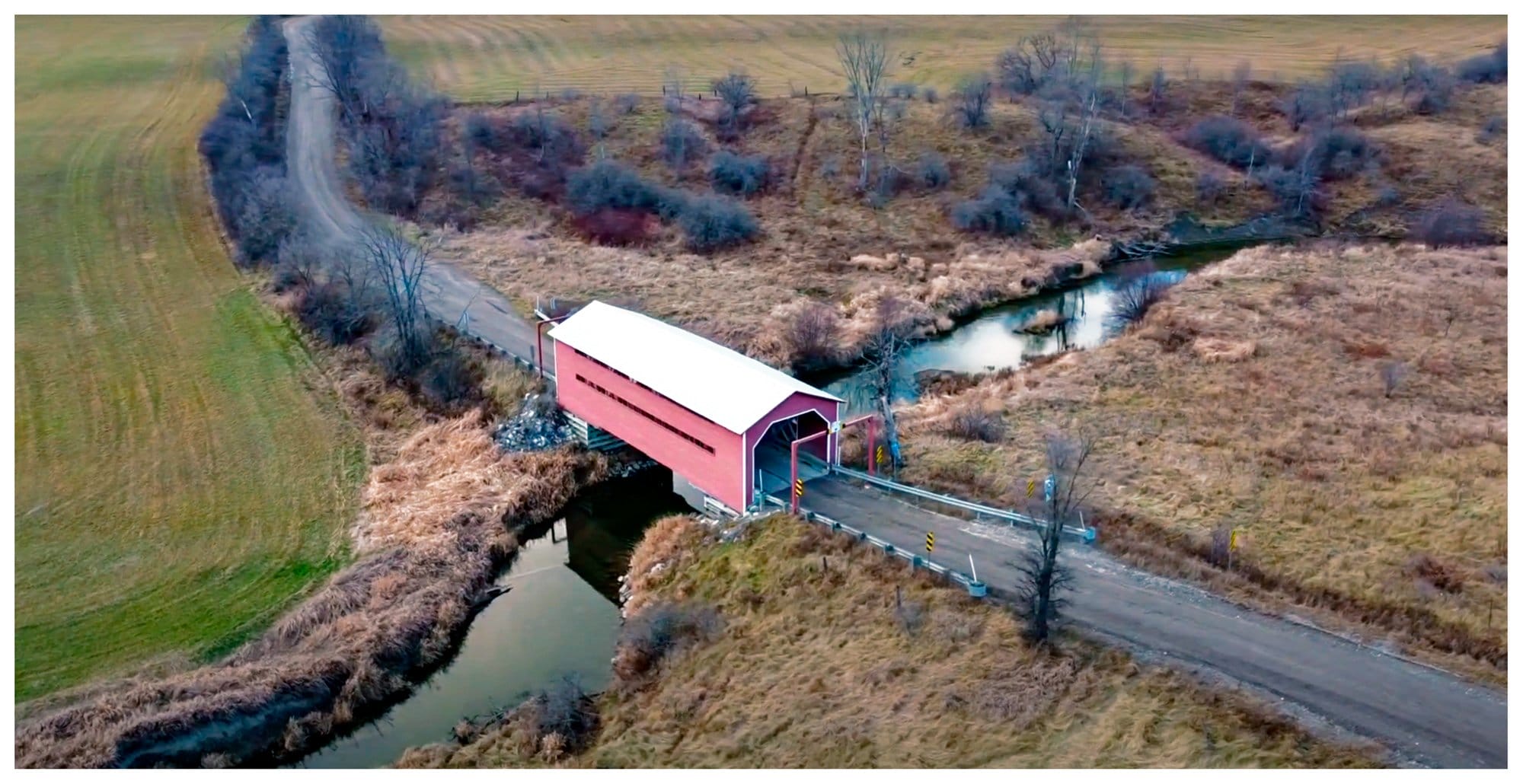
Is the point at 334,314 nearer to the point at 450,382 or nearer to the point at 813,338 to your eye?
the point at 450,382

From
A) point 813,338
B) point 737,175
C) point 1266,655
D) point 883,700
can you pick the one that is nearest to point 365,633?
point 883,700

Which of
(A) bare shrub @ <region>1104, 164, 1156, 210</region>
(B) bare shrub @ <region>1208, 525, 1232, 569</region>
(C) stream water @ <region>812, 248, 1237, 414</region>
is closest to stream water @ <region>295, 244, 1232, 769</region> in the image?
(C) stream water @ <region>812, 248, 1237, 414</region>

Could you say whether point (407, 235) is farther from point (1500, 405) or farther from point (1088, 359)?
point (1500, 405)

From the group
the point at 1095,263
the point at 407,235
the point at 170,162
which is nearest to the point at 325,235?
the point at 407,235

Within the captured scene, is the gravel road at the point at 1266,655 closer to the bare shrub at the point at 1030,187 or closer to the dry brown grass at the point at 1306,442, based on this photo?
the dry brown grass at the point at 1306,442

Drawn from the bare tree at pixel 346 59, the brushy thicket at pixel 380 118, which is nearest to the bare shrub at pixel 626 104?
the brushy thicket at pixel 380 118

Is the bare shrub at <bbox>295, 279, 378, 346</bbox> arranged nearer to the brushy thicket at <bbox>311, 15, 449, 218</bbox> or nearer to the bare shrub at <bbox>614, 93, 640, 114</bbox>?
the brushy thicket at <bbox>311, 15, 449, 218</bbox>
